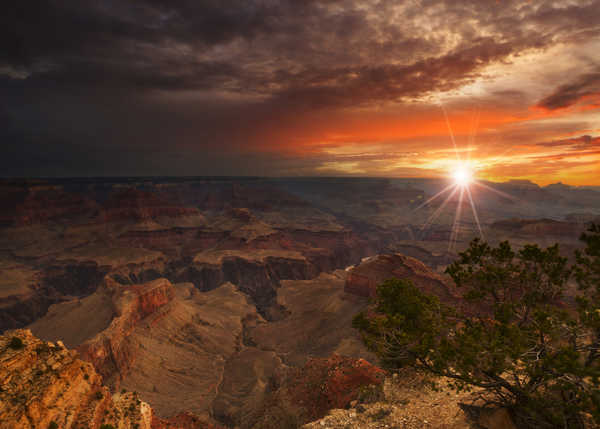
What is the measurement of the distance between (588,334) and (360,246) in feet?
542

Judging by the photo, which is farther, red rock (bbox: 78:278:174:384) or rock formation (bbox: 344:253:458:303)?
rock formation (bbox: 344:253:458:303)

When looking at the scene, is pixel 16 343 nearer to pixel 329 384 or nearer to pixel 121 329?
pixel 329 384

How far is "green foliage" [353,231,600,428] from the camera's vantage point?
10984 mm

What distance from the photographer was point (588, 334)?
1155cm

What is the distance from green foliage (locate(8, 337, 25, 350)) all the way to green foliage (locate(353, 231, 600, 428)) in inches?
851

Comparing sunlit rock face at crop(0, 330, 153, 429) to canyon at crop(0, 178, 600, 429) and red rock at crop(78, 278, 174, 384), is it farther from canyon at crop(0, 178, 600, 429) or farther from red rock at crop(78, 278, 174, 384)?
red rock at crop(78, 278, 174, 384)

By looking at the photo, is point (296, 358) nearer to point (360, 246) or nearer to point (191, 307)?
point (191, 307)

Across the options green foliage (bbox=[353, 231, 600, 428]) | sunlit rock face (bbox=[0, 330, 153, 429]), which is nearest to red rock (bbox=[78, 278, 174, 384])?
sunlit rock face (bbox=[0, 330, 153, 429])

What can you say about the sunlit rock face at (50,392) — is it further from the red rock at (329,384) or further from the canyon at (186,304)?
the red rock at (329,384)

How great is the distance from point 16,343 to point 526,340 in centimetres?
2876

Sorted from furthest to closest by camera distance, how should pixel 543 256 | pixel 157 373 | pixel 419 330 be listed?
pixel 157 373 → pixel 419 330 → pixel 543 256

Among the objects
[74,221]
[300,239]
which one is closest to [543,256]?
[300,239]

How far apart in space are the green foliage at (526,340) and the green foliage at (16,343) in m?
21.6

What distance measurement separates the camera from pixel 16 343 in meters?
16.9
